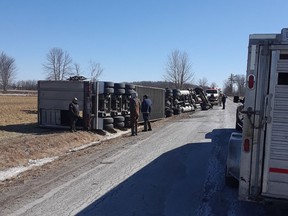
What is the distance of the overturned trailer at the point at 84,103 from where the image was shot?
18.4 metres

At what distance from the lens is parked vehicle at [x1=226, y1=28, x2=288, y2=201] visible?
17.4 feet

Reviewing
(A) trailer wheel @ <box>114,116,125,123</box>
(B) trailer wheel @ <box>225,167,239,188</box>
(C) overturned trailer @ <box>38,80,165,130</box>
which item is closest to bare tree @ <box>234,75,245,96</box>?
(B) trailer wheel @ <box>225,167,239,188</box>

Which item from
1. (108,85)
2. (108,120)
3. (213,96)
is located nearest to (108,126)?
(108,120)

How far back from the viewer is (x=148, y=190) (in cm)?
801

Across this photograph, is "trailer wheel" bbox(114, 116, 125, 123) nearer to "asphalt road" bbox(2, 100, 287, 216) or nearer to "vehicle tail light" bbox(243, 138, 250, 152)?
"asphalt road" bbox(2, 100, 287, 216)

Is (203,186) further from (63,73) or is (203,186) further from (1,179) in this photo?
(63,73)

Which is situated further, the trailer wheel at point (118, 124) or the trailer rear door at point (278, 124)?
the trailer wheel at point (118, 124)

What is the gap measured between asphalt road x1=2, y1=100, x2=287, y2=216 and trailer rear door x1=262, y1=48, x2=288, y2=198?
1.45m

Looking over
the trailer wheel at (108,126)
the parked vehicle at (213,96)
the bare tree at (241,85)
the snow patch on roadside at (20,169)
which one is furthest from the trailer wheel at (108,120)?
the parked vehicle at (213,96)

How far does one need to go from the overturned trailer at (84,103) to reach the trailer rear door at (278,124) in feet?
44.4

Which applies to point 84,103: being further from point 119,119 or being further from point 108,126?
point 119,119

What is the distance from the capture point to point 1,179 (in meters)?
9.47

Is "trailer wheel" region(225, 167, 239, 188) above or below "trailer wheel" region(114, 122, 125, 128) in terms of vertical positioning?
above

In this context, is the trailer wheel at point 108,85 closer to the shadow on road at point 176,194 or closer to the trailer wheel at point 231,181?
the shadow on road at point 176,194
